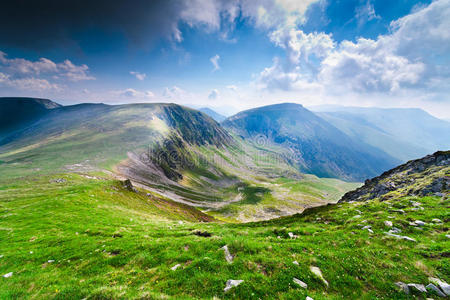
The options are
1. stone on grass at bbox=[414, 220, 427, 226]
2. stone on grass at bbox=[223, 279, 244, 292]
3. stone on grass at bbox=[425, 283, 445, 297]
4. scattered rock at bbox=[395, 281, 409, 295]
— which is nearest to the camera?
stone on grass at bbox=[425, 283, 445, 297]

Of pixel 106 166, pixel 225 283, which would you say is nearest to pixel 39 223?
pixel 225 283

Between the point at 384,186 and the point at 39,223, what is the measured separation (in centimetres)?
6623

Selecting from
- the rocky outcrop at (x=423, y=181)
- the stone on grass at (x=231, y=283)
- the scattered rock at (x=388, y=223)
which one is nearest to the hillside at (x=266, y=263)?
the scattered rock at (x=388, y=223)

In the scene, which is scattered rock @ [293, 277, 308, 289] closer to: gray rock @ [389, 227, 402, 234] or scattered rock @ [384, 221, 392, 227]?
gray rock @ [389, 227, 402, 234]

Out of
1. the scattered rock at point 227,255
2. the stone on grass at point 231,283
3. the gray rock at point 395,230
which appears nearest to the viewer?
the stone on grass at point 231,283

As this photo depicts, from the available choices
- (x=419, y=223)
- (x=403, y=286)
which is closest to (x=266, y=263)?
(x=403, y=286)

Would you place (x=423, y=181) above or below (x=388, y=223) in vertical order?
above

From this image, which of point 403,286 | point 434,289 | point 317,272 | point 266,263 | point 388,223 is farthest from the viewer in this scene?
point 388,223

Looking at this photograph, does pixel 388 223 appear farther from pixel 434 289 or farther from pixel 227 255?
pixel 227 255

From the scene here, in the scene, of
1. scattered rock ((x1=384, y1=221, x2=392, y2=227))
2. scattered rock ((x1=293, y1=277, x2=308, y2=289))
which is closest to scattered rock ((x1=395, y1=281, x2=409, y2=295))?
scattered rock ((x1=293, y1=277, x2=308, y2=289))

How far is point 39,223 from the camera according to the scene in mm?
28453

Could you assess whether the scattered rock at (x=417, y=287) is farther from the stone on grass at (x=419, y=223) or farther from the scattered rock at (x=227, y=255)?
the scattered rock at (x=227, y=255)

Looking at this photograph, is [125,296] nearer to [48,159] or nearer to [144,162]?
[144,162]

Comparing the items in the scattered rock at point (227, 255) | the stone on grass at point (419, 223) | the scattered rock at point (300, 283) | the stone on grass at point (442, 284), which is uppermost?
the stone on grass at point (419, 223)
